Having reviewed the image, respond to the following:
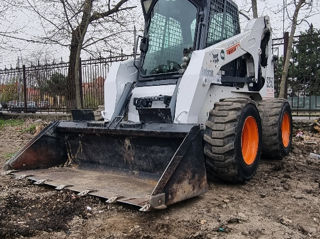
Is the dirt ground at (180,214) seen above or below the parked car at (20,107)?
below

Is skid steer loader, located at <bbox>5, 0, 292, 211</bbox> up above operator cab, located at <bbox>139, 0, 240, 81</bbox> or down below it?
below

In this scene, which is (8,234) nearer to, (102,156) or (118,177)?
(118,177)


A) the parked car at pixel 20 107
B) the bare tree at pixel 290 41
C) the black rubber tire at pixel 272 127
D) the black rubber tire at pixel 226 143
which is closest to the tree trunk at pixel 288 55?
the bare tree at pixel 290 41

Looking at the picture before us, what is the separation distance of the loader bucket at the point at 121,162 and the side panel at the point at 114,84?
557 millimetres

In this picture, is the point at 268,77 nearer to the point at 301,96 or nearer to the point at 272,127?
the point at 272,127

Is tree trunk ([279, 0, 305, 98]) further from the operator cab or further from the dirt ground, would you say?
the dirt ground

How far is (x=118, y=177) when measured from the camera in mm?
4680

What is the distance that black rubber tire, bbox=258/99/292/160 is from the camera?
5688mm

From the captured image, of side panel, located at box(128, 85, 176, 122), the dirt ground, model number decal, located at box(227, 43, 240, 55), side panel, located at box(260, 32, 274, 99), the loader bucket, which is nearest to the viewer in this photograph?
the dirt ground

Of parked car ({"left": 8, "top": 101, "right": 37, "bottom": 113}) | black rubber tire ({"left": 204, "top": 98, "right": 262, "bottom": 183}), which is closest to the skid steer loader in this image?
black rubber tire ({"left": 204, "top": 98, "right": 262, "bottom": 183})

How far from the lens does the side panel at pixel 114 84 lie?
5492mm

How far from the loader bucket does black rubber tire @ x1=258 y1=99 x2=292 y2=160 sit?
2.10 metres

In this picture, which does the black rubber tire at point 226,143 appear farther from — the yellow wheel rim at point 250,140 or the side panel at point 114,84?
the side panel at point 114,84

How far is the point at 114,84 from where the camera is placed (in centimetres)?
549
